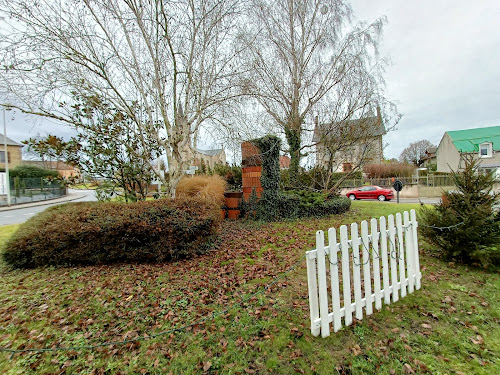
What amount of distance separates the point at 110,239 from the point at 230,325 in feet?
9.58

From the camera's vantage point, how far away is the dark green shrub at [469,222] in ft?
11.6

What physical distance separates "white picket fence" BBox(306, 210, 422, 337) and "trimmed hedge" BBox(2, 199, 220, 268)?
2.59m

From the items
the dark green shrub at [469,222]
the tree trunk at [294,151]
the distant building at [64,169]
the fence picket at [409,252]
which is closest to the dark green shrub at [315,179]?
the tree trunk at [294,151]

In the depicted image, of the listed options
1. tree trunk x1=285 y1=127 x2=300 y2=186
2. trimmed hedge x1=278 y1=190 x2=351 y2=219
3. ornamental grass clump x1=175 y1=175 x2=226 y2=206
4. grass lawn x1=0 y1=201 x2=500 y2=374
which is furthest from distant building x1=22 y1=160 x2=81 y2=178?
tree trunk x1=285 y1=127 x2=300 y2=186

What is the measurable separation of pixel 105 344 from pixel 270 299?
1.72 metres

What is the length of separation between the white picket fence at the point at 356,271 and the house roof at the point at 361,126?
6.66 m

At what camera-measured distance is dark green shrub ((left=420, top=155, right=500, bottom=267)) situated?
3551 millimetres

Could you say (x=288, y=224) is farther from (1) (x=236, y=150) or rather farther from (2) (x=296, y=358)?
(2) (x=296, y=358)

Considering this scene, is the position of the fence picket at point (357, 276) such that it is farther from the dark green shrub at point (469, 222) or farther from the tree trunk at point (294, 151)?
the tree trunk at point (294, 151)

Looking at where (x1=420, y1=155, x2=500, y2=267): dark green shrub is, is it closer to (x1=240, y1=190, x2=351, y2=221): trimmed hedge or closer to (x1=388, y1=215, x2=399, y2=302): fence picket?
(x1=388, y1=215, x2=399, y2=302): fence picket

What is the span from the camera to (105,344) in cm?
209

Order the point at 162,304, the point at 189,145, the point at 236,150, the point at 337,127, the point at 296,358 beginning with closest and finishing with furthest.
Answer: the point at 296,358 < the point at 162,304 < the point at 189,145 < the point at 236,150 < the point at 337,127

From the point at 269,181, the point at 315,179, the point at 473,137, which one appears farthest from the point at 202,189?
the point at 473,137

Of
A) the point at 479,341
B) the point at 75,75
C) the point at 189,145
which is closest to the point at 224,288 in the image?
the point at 479,341
